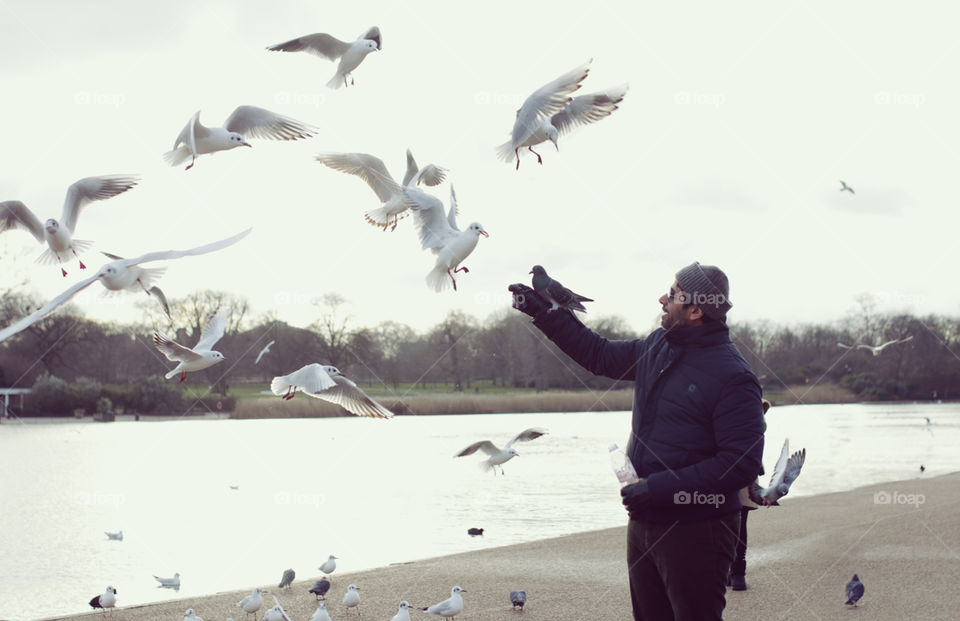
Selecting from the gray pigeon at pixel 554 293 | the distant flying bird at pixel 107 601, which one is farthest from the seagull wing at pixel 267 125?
the distant flying bird at pixel 107 601

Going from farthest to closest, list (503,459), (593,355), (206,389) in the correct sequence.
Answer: (206,389) < (503,459) < (593,355)

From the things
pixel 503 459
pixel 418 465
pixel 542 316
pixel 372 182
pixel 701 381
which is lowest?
pixel 418 465

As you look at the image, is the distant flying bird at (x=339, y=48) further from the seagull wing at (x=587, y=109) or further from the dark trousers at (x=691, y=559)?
the dark trousers at (x=691, y=559)

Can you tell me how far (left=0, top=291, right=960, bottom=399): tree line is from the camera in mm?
30406

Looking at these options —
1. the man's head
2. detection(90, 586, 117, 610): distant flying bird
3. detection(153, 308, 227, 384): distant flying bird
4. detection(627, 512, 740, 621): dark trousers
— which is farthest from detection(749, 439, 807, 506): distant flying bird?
detection(90, 586, 117, 610): distant flying bird

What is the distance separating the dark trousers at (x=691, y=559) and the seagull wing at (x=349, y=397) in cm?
233

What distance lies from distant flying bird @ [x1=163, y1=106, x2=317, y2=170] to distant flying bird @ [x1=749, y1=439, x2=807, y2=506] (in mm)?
3937

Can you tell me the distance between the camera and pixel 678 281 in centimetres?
345

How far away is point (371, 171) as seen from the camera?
5824 mm

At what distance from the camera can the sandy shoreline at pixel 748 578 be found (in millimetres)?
7387

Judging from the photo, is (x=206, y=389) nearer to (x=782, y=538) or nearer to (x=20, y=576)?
(x=20, y=576)

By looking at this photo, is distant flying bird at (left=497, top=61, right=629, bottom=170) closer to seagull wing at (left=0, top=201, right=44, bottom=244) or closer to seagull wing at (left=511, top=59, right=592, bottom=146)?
seagull wing at (left=511, top=59, right=592, bottom=146)

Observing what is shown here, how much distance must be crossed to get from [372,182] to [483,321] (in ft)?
92.9

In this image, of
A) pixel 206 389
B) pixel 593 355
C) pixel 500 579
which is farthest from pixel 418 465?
pixel 206 389
